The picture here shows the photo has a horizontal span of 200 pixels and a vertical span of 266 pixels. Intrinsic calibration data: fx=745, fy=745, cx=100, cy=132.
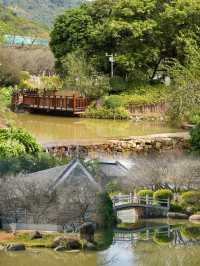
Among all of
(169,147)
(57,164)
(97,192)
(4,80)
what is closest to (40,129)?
(169,147)

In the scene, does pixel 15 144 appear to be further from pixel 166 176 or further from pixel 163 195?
pixel 163 195

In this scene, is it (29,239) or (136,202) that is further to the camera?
(136,202)

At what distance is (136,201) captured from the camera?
20094mm

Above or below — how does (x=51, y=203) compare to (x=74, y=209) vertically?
above

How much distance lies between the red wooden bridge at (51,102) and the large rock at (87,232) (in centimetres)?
2444

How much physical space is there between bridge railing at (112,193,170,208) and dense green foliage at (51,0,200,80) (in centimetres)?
2110

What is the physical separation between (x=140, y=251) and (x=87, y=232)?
1326 millimetres

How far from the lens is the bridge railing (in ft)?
64.4

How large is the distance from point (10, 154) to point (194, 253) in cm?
697

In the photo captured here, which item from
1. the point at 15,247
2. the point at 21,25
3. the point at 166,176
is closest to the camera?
the point at 15,247

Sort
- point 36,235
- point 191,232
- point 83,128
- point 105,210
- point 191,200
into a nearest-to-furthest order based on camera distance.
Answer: point 36,235
point 105,210
point 191,232
point 191,200
point 83,128

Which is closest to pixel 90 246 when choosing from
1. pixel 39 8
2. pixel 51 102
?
pixel 51 102

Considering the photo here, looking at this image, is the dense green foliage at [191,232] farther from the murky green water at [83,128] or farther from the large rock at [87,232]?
the murky green water at [83,128]

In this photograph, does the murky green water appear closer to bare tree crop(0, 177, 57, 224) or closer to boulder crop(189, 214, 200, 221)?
boulder crop(189, 214, 200, 221)
